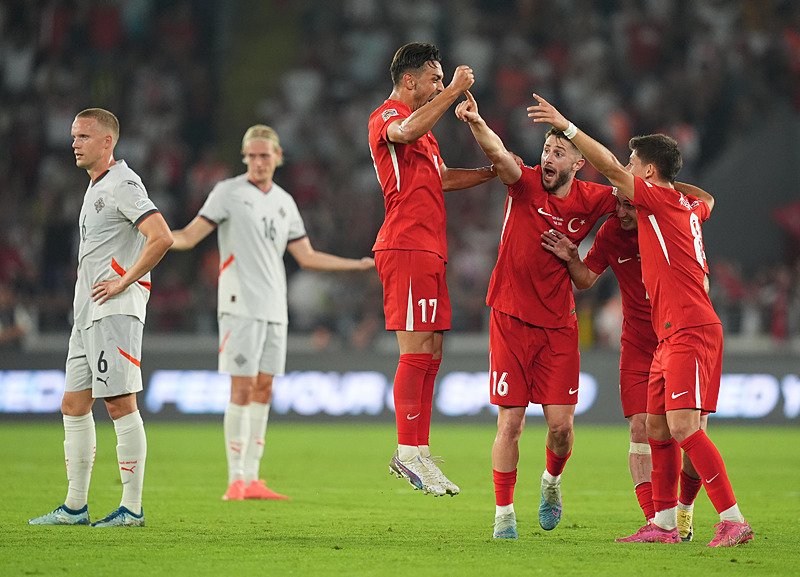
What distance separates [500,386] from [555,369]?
0.36 meters

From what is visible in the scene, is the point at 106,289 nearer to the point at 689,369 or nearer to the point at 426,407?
the point at 426,407

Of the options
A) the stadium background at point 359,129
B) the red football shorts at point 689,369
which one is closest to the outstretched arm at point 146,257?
the red football shorts at point 689,369

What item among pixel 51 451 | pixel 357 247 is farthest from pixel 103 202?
pixel 357 247

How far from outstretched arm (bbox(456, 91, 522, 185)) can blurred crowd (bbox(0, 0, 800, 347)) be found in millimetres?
10749

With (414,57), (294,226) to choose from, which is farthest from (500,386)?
(294,226)

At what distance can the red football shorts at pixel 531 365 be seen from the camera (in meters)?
6.64

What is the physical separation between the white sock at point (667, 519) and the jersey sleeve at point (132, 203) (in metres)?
3.67

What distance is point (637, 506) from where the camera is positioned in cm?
848

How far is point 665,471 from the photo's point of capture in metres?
6.66

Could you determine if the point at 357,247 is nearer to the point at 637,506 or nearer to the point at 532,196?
the point at 637,506

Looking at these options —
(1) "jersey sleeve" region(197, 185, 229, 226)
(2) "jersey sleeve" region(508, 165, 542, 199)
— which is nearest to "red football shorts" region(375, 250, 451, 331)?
(2) "jersey sleeve" region(508, 165, 542, 199)

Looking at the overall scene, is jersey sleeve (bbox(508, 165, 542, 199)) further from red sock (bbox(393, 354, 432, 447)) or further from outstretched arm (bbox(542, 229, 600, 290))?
red sock (bbox(393, 354, 432, 447))

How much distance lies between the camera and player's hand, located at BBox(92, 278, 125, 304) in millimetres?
6840

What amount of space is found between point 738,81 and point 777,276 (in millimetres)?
5034
